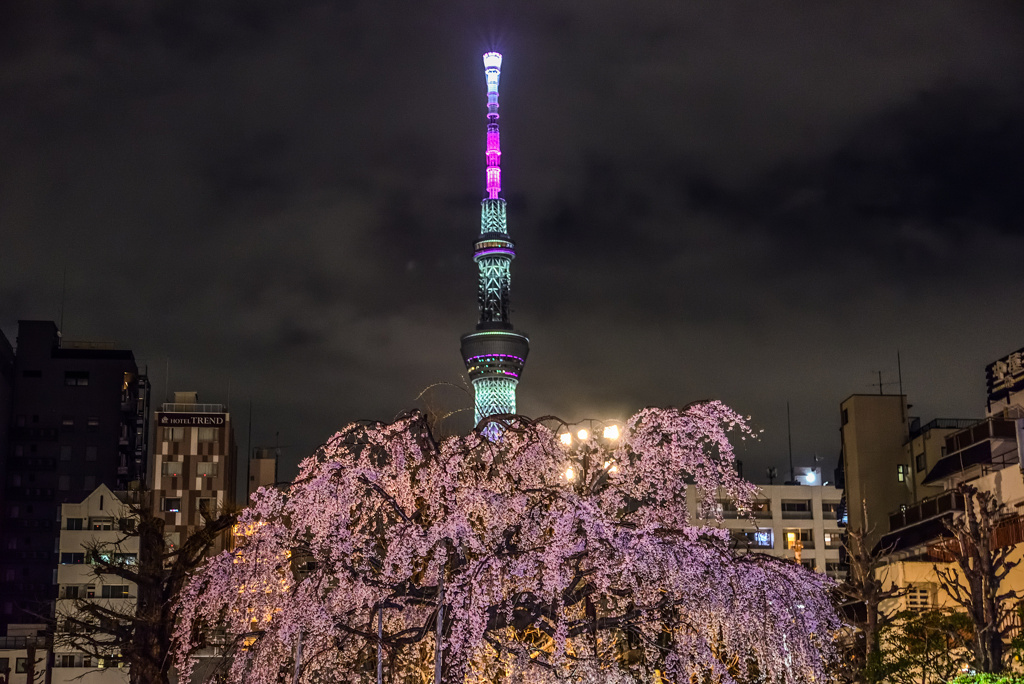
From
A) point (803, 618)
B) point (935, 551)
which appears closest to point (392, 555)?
point (803, 618)

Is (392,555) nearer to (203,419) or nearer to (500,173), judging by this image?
(203,419)

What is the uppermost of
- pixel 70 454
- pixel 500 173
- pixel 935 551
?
pixel 500 173

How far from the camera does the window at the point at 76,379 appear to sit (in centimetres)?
9562

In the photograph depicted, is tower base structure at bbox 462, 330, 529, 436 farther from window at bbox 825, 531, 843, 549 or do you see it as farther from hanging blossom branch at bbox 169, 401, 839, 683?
hanging blossom branch at bbox 169, 401, 839, 683

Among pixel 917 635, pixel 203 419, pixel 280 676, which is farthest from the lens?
pixel 203 419

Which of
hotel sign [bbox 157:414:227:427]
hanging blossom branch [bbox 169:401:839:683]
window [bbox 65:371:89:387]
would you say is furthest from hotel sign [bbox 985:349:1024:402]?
window [bbox 65:371:89:387]

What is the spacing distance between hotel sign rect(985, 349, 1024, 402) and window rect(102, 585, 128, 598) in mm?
44156

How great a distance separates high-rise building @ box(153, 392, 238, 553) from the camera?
9062 cm

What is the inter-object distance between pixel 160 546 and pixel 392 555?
11.2 metres

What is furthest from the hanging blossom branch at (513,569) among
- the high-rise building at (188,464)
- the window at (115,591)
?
the high-rise building at (188,464)

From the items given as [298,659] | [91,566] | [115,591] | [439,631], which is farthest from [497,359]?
[439,631]

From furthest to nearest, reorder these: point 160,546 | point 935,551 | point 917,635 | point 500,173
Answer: point 500,173, point 935,551, point 917,635, point 160,546

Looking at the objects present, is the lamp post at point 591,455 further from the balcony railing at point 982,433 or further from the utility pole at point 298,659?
the balcony railing at point 982,433

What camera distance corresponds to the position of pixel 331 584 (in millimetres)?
17766
